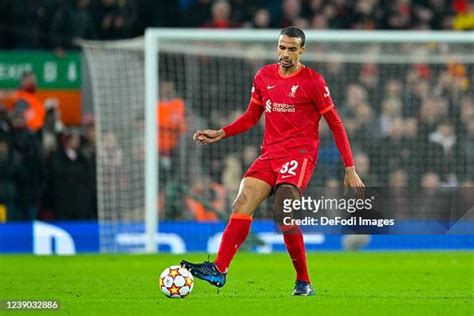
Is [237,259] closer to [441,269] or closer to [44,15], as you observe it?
[441,269]

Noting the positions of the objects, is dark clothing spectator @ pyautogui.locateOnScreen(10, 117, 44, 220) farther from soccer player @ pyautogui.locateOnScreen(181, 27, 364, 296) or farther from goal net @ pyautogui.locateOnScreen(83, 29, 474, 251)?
soccer player @ pyautogui.locateOnScreen(181, 27, 364, 296)

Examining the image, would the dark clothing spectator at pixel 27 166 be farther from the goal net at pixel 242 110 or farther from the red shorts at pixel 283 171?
the red shorts at pixel 283 171

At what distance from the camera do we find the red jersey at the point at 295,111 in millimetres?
9438

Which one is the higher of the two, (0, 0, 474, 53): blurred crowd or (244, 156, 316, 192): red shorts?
(0, 0, 474, 53): blurred crowd

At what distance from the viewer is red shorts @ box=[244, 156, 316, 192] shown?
30.6ft

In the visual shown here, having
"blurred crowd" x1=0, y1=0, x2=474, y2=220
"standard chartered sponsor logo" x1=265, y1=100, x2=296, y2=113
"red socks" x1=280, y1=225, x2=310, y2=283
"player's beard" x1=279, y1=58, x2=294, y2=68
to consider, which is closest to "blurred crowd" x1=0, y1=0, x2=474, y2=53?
"blurred crowd" x1=0, y1=0, x2=474, y2=220

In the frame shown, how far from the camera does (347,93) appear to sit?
1847 cm

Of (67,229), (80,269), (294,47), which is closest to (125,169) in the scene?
(67,229)

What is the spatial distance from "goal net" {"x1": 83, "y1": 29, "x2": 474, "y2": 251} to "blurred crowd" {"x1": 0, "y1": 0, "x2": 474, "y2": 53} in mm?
1456

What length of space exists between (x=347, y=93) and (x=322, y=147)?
44.4 inches

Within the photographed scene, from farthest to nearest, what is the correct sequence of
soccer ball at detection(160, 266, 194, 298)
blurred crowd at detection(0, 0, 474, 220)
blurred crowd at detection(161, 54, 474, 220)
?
blurred crowd at detection(161, 54, 474, 220), blurred crowd at detection(0, 0, 474, 220), soccer ball at detection(160, 266, 194, 298)

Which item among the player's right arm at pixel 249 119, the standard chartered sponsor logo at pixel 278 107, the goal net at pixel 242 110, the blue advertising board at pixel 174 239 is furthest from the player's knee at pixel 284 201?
the goal net at pixel 242 110

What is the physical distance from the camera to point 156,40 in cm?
1652

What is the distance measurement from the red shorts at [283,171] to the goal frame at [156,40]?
6.68m
